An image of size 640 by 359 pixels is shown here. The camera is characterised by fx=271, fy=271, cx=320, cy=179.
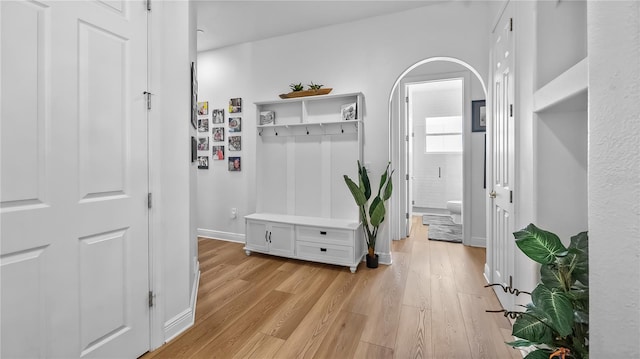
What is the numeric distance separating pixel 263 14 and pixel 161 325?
3240mm

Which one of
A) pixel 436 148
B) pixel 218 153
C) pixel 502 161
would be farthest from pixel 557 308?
pixel 436 148

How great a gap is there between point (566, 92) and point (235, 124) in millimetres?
3694

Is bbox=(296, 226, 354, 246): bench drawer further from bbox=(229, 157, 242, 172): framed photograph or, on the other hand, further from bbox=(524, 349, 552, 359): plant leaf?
bbox=(524, 349, 552, 359): plant leaf

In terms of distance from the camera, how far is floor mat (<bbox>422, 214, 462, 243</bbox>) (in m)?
4.21


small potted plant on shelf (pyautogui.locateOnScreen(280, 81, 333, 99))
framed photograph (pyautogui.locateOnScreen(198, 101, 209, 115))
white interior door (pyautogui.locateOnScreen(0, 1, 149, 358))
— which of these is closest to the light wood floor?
white interior door (pyautogui.locateOnScreen(0, 1, 149, 358))

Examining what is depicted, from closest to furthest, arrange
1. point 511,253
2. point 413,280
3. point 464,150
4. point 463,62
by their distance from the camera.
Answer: point 511,253, point 413,280, point 463,62, point 464,150

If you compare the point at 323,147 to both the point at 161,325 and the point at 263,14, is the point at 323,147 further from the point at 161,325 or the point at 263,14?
the point at 161,325

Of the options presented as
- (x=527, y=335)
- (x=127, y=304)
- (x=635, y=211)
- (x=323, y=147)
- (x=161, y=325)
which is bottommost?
(x=161, y=325)

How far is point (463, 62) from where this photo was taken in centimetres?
291

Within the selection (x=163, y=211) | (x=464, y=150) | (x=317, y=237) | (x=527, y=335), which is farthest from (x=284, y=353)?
(x=464, y=150)

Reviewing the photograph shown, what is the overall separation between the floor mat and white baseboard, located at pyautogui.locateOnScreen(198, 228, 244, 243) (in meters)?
2.92

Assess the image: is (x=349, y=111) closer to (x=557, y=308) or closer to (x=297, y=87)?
(x=297, y=87)

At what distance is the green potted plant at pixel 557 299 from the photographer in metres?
0.95

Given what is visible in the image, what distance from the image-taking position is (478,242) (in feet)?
12.4
